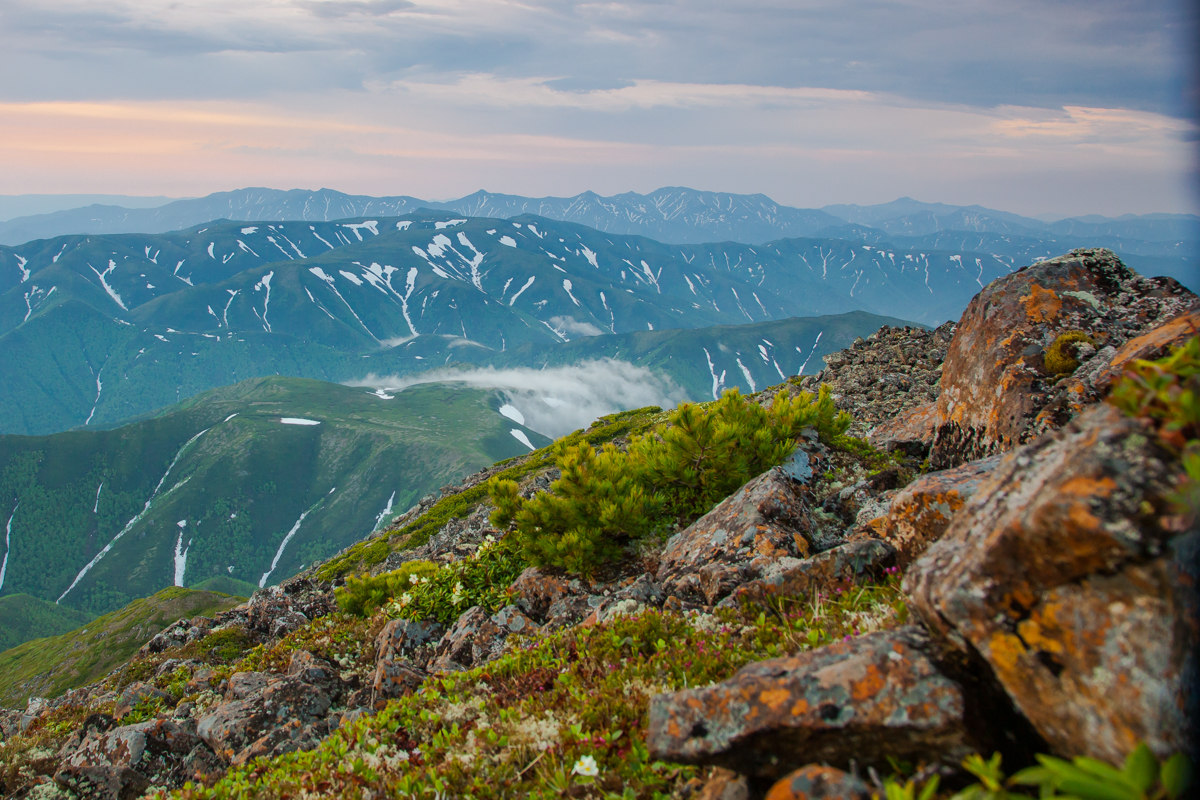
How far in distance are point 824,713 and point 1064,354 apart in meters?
10.8

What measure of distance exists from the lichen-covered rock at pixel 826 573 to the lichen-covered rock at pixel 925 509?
0.84 feet

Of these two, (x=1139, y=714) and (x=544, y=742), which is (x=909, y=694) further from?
(x=544, y=742)

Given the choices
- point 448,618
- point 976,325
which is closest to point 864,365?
point 976,325

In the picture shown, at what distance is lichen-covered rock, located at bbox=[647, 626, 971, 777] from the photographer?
165 inches

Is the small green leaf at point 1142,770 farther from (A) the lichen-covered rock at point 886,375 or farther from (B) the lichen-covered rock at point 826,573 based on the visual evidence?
(A) the lichen-covered rock at point 886,375

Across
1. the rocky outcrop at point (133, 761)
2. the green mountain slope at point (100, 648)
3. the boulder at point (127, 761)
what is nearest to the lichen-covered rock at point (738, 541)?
the rocky outcrop at point (133, 761)

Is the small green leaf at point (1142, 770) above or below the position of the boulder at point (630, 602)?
above

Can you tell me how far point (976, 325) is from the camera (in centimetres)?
1405

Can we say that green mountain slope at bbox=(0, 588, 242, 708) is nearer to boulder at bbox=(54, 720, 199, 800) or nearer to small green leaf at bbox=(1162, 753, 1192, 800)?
boulder at bbox=(54, 720, 199, 800)

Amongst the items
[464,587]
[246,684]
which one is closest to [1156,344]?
[464,587]

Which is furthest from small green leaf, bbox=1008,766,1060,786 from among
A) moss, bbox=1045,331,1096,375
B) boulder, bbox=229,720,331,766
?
moss, bbox=1045,331,1096,375

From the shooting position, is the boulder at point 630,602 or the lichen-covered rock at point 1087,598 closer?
the lichen-covered rock at point 1087,598

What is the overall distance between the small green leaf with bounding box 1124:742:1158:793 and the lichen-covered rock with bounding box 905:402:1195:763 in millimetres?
316

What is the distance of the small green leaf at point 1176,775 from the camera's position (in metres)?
2.53
